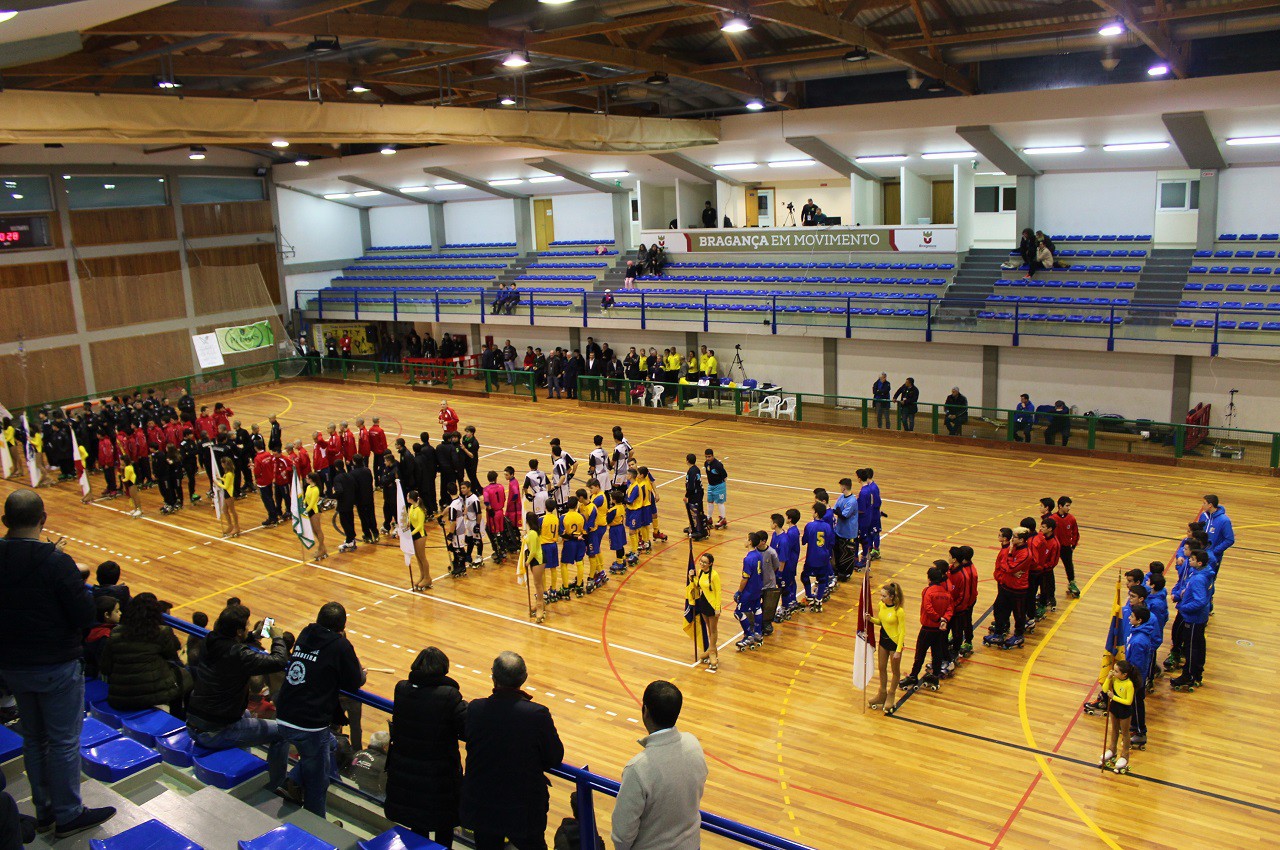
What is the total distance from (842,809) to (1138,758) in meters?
3.10

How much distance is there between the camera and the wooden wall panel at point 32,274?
29703 millimetres

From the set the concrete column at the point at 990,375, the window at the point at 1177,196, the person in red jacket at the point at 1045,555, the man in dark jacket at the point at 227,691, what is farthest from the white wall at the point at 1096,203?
the man in dark jacket at the point at 227,691

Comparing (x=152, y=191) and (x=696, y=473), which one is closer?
(x=696, y=473)

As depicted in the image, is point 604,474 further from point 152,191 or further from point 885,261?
point 152,191

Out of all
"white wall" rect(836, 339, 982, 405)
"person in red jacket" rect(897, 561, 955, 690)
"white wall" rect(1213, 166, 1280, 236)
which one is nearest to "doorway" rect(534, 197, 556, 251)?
"white wall" rect(836, 339, 982, 405)

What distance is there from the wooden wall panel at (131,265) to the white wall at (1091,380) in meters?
27.9

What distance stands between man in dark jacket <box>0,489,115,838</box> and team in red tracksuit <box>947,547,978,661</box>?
8357 mm

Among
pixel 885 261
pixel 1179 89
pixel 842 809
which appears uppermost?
pixel 1179 89

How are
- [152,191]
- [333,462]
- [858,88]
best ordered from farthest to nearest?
[152,191] < [858,88] < [333,462]

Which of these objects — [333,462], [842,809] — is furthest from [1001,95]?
[842,809]

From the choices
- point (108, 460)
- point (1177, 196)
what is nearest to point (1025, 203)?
point (1177, 196)

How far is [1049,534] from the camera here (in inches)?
463

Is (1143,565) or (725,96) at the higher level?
A: (725,96)

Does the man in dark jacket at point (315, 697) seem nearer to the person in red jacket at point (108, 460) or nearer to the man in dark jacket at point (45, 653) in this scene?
the man in dark jacket at point (45, 653)
